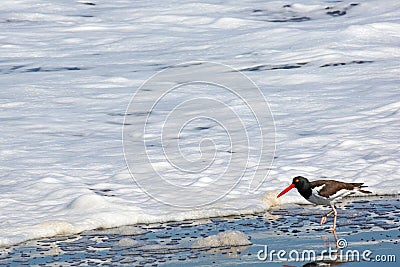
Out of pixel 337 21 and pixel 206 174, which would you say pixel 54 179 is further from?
pixel 337 21

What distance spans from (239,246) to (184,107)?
6066 millimetres

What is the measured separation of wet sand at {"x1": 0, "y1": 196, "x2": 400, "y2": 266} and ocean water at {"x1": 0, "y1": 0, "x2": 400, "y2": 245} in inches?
11.9

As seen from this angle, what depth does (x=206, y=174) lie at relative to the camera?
30.2ft

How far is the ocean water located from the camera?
8359mm

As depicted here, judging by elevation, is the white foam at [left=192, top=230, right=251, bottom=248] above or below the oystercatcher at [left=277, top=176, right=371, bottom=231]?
below

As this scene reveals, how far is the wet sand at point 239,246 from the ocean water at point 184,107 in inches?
11.9

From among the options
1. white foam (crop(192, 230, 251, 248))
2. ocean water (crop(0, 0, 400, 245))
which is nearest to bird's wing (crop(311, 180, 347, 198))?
ocean water (crop(0, 0, 400, 245))

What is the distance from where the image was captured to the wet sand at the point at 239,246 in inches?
243

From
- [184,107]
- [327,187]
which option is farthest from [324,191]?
[184,107]

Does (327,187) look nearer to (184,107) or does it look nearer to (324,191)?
(324,191)

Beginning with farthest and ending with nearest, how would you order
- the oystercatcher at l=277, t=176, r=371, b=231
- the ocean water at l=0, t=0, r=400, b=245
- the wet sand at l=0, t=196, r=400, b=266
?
the ocean water at l=0, t=0, r=400, b=245, the oystercatcher at l=277, t=176, r=371, b=231, the wet sand at l=0, t=196, r=400, b=266

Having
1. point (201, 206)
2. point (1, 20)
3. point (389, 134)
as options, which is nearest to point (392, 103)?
point (389, 134)

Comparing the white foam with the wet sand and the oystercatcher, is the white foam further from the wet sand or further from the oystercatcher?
the oystercatcher

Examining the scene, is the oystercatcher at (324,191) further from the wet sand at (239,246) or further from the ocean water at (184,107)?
the ocean water at (184,107)
